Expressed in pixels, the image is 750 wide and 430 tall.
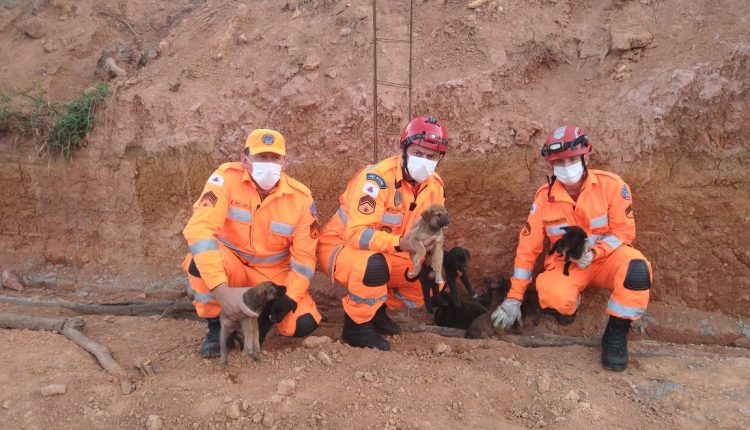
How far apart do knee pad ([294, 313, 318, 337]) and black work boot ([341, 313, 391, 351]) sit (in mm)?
275

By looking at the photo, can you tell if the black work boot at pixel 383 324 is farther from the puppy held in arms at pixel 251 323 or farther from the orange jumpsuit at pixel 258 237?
the puppy held in arms at pixel 251 323

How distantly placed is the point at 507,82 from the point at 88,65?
500 centimetres

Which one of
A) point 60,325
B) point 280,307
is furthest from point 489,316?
point 60,325

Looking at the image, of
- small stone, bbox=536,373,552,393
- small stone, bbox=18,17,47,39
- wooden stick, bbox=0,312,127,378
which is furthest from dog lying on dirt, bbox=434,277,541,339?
small stone, bbox=18,17,47,39

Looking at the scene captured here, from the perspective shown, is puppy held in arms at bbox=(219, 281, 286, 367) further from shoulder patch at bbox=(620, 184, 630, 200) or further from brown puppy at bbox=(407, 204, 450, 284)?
shoulder patch at bbox=(620, 184, 630, 200)

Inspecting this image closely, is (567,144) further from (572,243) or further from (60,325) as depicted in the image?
(60,325)

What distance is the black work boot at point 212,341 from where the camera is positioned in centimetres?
372

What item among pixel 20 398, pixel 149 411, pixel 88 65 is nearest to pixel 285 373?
pixel 149 411

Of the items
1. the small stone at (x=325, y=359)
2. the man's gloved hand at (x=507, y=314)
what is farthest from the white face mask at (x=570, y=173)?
the small stone at (x=325, y=359)

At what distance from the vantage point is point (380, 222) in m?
4.02

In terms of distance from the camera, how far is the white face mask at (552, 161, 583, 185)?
397 centimetres

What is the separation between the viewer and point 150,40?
22.1 feet

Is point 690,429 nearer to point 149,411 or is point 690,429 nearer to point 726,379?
point 726,379

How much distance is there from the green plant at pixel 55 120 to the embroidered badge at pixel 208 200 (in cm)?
286
